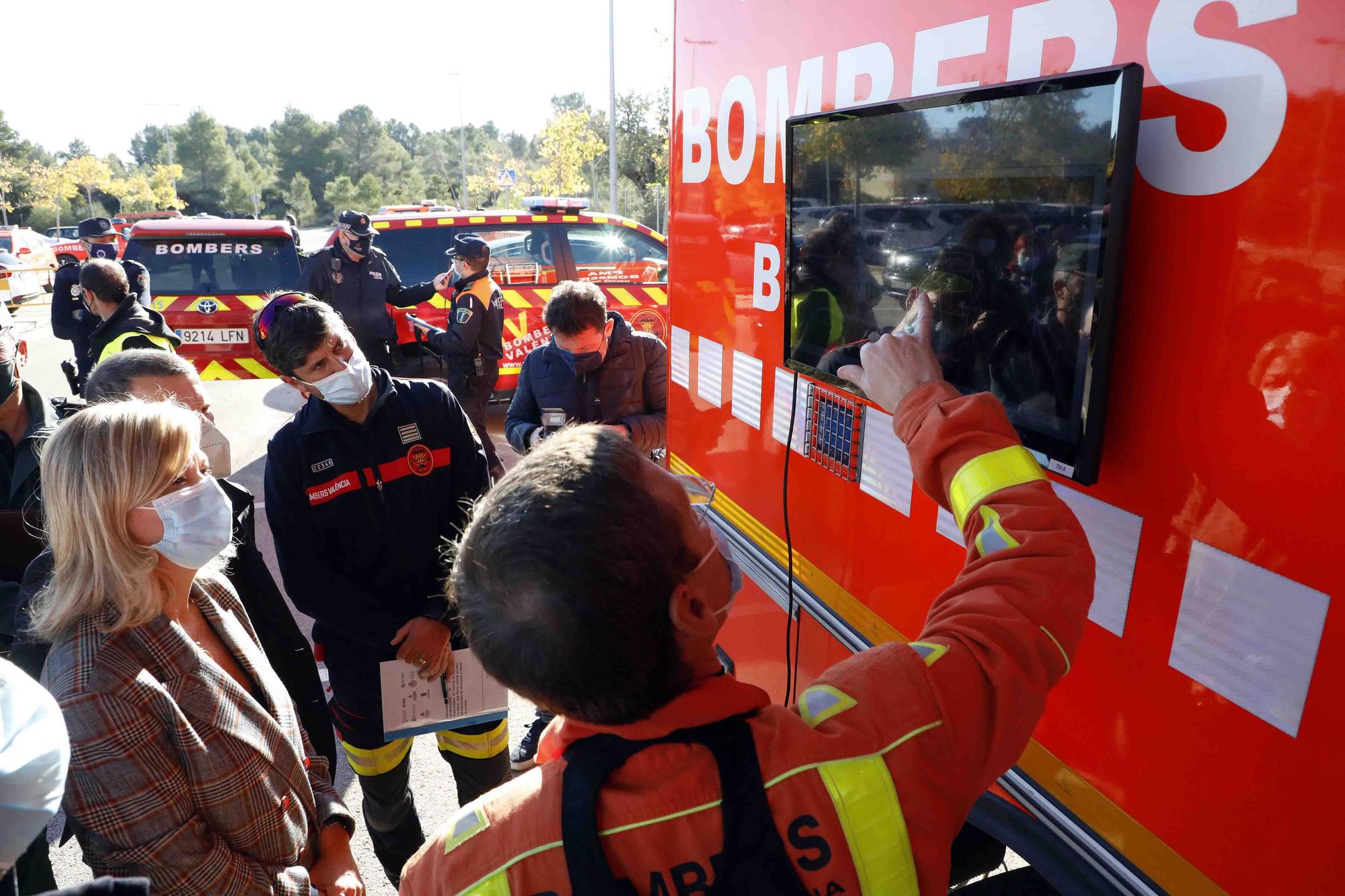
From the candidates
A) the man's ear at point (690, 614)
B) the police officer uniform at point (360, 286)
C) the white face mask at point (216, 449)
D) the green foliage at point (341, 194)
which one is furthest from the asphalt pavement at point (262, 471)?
the green foliage at point (341, 194)

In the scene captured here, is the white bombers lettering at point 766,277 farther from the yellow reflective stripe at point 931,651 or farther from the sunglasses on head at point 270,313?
the yellow reflective stripe at point 931,651

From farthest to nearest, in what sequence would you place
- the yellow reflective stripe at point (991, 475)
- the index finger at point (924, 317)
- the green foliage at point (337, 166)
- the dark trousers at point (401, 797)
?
1. the green foliage at point (337, 166)
2. the dark trousers at point (401, 797)
3. the index finger at point (924, 317)
4. the yellow reflective stripe at point (991, 475)

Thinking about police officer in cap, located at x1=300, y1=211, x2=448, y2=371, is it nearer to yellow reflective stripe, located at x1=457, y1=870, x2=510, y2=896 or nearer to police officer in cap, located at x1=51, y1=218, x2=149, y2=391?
police officer in cap, located at x1=51, y1=218, x2=149, y2=391

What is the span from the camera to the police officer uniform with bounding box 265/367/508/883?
254 centimetres

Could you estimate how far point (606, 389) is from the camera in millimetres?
3895

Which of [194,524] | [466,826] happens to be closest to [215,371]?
[194,524]

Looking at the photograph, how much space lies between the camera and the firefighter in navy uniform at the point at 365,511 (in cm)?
254

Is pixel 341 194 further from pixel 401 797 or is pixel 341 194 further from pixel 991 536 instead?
pixel 991 536

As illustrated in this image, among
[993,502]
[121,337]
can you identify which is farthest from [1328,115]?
[121,337]

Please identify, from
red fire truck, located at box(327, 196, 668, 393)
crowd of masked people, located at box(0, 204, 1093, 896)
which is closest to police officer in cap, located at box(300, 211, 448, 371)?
red fire truck, located at box(327, 196, 668, 393)

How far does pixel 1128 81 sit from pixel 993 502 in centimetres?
64

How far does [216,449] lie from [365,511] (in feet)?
2.00

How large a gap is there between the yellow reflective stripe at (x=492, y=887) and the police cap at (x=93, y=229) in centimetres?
1871

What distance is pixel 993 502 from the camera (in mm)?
1252
